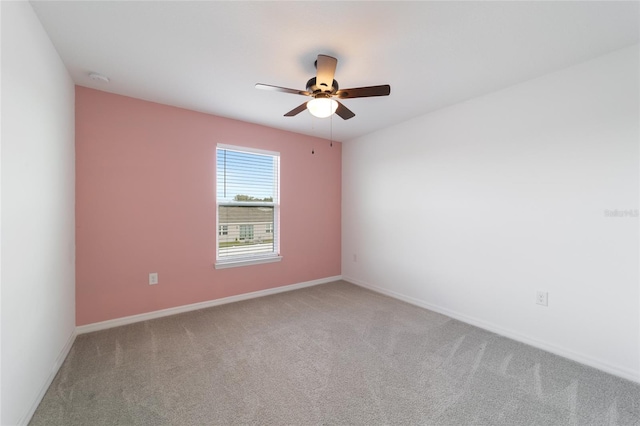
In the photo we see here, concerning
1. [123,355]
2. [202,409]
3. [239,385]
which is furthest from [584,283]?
[123,355]

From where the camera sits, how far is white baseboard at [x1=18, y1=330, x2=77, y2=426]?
154 centimetres

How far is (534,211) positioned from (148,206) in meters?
3.98

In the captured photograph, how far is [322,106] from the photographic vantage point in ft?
6.97

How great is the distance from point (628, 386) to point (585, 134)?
1915 millimetres

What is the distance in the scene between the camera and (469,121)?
9.61 feet

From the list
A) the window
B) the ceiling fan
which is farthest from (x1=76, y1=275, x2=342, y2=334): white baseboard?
the ceiling fan

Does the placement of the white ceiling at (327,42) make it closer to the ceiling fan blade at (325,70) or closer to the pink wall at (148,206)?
the ceiling fan blade at (325,70)

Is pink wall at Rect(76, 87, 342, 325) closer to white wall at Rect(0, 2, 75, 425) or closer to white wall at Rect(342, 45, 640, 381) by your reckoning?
white wall at Rect(0, 2, 75, 425)

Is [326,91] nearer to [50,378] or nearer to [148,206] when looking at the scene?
[148,206]

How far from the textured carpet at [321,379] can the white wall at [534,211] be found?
31 cm

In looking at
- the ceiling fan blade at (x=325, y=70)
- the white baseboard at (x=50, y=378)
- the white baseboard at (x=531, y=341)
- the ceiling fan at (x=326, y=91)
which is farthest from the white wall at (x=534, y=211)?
the white baseboard at (x=50, y=378)

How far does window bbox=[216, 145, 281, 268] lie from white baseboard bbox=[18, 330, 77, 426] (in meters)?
1.48

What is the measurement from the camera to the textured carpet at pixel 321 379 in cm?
162

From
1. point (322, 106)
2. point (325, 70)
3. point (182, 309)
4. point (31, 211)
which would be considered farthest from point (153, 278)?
point (325, 70)
